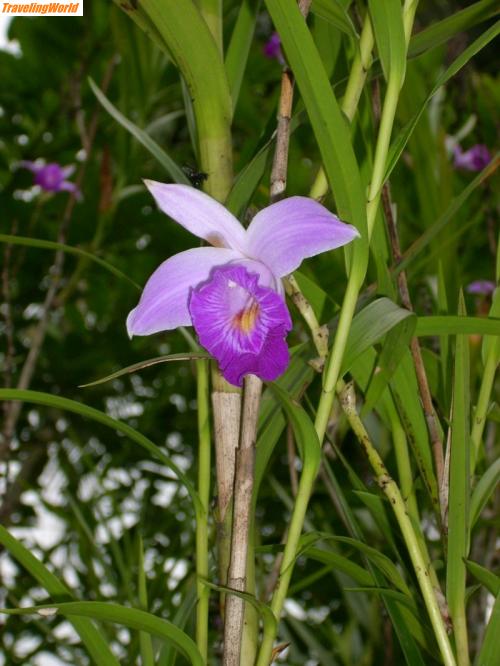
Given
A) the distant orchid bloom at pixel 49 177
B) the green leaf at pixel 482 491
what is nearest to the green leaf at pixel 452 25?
the green leaf at pixel 482 491

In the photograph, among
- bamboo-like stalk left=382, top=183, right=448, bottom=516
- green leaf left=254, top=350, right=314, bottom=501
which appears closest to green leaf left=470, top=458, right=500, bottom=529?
bamboo-like stalk left=382, top=183, right=448, bottom=516

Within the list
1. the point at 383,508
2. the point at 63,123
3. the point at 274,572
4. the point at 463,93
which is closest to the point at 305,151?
the point at 463,93

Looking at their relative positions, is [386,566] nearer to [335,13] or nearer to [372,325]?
[372,325]

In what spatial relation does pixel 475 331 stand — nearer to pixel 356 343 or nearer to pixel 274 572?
pixel 356 343

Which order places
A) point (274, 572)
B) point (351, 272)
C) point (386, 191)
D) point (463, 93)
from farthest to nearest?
point (463, 93)
point (274, 572)
point (386, 191)
point (351, 272)

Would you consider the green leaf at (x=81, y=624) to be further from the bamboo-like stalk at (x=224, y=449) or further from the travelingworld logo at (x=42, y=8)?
the travelingworld logo at (x=42, y=8)

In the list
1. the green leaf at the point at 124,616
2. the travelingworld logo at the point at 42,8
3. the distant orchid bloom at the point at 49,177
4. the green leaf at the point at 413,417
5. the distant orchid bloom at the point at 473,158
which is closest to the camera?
the green leaf at the point at 124,616
